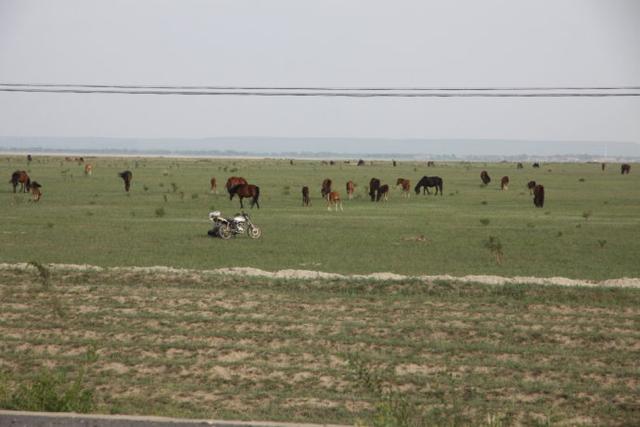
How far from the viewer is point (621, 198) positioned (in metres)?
56.3

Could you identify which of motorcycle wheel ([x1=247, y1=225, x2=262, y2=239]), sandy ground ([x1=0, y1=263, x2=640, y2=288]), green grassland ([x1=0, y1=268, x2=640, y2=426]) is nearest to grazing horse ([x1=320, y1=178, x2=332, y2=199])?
motorcycle wheel ([x1=247, y1=225, x2=262, y2=239])

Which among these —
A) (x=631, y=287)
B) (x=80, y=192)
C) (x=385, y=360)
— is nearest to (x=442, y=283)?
(x=631, y=287)

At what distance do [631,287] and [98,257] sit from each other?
565 inches

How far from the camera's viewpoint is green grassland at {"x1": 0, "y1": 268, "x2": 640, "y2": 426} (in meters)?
11.5

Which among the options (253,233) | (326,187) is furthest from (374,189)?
(253,233)

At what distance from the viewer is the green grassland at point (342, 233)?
2484 cm

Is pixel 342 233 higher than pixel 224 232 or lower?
lower

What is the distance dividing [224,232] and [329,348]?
1655 cm

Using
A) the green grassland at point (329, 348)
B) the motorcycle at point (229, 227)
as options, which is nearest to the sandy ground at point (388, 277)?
the green grassland at point (329, 348)

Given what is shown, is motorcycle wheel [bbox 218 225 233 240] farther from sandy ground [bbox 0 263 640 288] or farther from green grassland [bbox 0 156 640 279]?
sandy ground [bbox 0 263 640 288]

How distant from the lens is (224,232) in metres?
30.1

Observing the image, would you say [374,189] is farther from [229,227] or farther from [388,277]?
[388,277]

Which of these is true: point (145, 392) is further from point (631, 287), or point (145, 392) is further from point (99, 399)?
point (631, 287)

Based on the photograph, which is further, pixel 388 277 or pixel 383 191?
pixel 383 191
